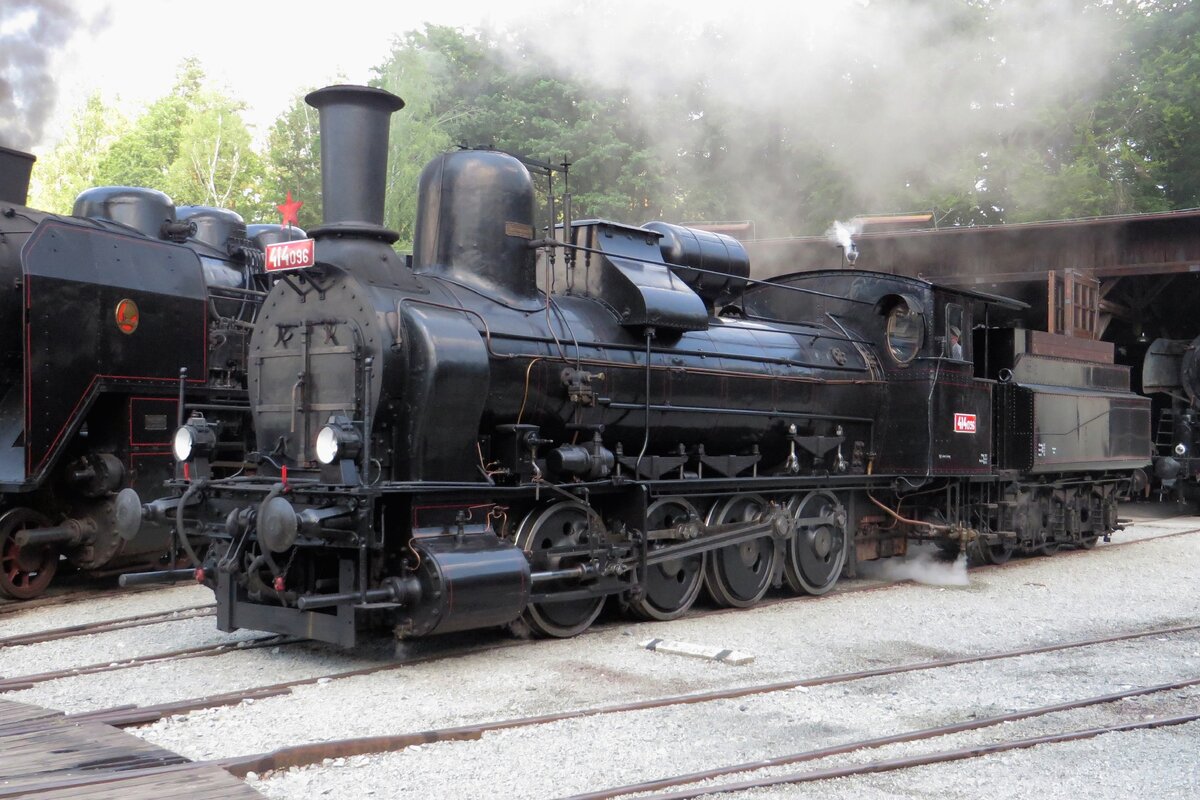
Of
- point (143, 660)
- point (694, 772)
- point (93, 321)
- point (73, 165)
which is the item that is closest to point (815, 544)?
point (694, 772)

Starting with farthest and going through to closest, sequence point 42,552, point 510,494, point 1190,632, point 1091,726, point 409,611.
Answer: point 42,552 → point 1190,632 → point 510,494 → point 409,611 → point 1091,726

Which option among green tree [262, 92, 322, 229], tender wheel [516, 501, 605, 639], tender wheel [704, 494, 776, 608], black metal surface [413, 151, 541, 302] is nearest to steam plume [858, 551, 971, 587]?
tender wheel [704, 494, 776, 608]

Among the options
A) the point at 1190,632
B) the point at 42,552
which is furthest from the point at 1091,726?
the point at 42,552

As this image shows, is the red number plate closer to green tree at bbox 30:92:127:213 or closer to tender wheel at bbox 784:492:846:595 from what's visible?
tender wheel at bbox 784:492:846:595

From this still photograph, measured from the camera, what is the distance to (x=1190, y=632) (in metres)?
8.58

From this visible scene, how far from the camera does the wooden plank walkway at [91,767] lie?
3.86 metres

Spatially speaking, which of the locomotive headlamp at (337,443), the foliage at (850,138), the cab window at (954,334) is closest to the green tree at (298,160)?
the foliage at (850,138)

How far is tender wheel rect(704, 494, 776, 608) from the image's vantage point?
9.26 m

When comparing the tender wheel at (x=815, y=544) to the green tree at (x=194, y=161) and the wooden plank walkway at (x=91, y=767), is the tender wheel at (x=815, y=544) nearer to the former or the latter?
the wooden plank walkway at (x=91, y=767)

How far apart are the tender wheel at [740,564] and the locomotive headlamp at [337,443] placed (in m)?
3.73

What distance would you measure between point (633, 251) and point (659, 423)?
1482 mm

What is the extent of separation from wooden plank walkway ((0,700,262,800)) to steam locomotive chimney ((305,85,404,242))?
11.6 ft

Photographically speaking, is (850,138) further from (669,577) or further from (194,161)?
(194,161)

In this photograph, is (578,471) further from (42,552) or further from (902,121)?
(902,121)
